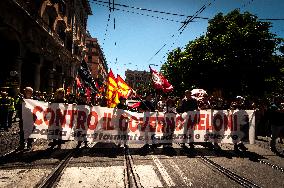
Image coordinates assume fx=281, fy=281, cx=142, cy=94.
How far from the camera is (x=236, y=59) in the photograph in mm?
24016

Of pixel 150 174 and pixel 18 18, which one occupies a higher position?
pixel 18 18

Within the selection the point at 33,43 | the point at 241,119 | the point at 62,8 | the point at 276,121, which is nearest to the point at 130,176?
the point at 241,119

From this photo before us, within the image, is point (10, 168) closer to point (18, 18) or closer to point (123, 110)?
point (123, 110)

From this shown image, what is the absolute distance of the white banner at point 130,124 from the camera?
8.07 metres

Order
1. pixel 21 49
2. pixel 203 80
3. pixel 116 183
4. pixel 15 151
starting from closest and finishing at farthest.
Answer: pixel 116 183 → pixel 15 151 → pixel 21 49 → pixel 203 80

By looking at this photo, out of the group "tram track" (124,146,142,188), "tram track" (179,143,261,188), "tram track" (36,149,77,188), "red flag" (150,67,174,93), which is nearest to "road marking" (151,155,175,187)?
"tram track" (124,146,142,188)

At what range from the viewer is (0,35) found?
55.6 feet

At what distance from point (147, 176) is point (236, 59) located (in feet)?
67.5

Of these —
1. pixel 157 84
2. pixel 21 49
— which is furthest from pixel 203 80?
pixel 21 49

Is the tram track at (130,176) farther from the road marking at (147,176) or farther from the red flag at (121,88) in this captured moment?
Result: the red flag at (121,88)

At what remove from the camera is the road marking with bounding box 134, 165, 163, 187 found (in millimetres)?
5112

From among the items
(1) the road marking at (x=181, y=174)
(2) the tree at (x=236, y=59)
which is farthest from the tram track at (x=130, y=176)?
(2) the tree at (x=236, y=59)

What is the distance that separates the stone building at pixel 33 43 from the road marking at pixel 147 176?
1249 centimetres

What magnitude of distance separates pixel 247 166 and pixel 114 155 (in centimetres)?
337
